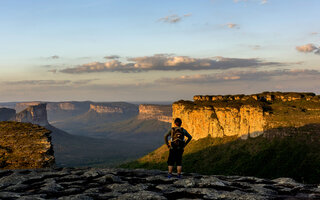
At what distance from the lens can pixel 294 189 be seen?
70.6 ft

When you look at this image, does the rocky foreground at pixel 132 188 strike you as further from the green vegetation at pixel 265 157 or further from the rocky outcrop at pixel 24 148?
the green vegetation at pixel 265 157

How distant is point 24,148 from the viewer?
1544 inches

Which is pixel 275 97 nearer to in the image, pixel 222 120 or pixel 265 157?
pixel 222 120

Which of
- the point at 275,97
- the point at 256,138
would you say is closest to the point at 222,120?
the point at 256,138

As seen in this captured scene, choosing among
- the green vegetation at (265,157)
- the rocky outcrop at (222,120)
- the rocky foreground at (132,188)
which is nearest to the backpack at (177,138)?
the rocky foreground at (132,188)

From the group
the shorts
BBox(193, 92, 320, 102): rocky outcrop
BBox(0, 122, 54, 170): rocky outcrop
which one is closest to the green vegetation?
BBox(193, 92, 320, 102): rocky outcrop

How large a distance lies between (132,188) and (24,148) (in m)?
24.3

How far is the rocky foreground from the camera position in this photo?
1880 centimetres

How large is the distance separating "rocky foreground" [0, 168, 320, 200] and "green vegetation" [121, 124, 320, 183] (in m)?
68.0

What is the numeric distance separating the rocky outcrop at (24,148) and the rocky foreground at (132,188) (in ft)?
36.5

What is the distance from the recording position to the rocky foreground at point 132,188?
18.8 metres

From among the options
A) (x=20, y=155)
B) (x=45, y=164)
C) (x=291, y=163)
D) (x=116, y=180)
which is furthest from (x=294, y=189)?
(x=291, y=163)

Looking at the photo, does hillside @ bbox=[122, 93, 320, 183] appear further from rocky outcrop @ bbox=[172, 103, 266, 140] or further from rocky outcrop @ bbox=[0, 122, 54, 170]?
rocky outcrop @ bbox=[0, 122, 54, 170]

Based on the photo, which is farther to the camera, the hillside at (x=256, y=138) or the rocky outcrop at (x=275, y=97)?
the rocky outcrop at (x=275, y=97)
